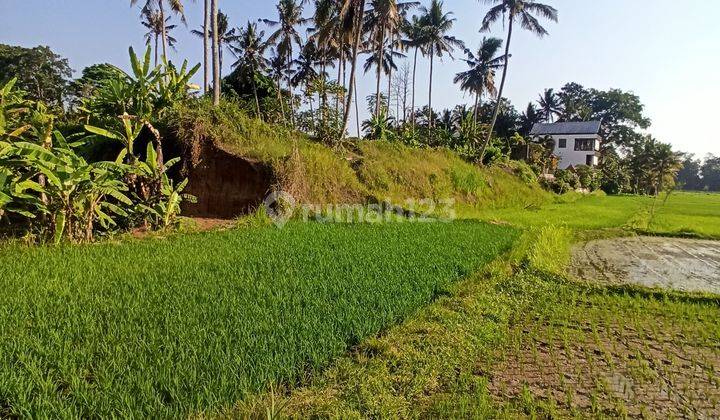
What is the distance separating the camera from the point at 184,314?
10.4 ft

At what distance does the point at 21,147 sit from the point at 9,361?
4059 millimetres

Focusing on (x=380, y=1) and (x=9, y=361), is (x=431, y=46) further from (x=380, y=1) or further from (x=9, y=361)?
(x=9, y=361)

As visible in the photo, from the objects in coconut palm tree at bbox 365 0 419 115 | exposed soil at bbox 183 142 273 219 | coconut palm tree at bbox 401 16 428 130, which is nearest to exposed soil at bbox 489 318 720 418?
exposed soil at bbox 183 142 273 219

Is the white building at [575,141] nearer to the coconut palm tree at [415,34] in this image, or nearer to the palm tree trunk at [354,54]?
the coconut palm tree at [415,34]

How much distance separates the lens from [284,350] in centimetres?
262

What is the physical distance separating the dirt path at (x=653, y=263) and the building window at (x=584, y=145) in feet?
121

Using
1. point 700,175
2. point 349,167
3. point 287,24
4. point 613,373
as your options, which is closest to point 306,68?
point 287,24

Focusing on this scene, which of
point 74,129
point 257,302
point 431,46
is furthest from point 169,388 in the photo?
point 431,46

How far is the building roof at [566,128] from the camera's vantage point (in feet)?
137

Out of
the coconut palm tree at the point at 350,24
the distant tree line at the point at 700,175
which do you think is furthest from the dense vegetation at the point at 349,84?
the distant tree line at the point at 700,175

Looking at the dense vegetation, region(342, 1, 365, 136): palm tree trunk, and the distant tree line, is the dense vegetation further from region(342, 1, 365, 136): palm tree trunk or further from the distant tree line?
the distant tree line

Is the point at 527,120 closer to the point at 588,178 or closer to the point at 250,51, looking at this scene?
the point at 588,178

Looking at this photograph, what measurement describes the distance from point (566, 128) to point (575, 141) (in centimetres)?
191

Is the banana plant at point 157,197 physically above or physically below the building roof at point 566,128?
below
